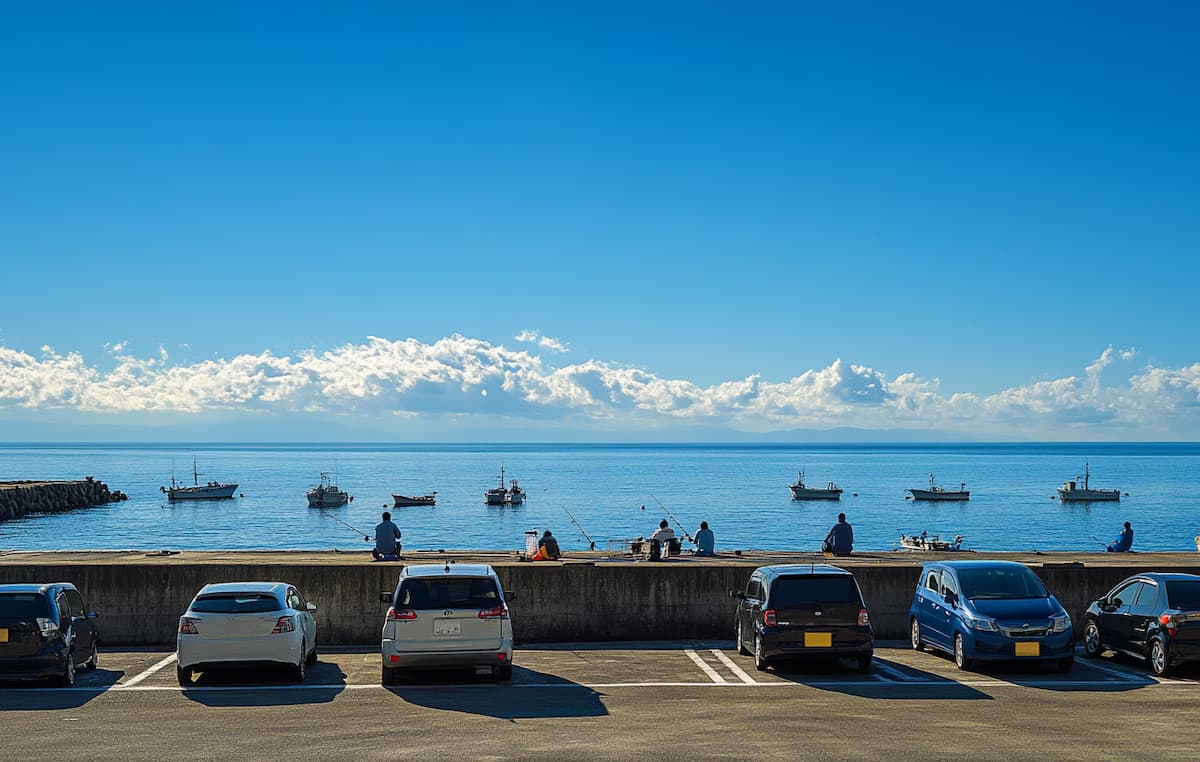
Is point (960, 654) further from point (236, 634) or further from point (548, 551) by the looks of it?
point (548, 551)

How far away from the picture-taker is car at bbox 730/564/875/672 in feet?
55.5

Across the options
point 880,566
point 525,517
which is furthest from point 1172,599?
point 525,517

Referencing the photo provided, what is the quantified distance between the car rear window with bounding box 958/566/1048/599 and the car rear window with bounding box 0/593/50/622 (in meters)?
13.2

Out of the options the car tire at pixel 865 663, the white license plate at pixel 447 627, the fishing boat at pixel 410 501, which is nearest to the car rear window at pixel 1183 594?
the car tire at pixel 865 663

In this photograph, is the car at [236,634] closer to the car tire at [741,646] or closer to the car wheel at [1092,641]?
the car tire at [741,646]

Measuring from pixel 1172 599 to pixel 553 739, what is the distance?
10284mm

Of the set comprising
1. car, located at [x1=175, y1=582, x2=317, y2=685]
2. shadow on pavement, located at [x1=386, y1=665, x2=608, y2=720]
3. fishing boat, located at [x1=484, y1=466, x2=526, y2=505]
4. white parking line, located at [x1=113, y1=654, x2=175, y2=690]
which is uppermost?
car, located at [x1=175, y1=582, x2=317, y2=685]

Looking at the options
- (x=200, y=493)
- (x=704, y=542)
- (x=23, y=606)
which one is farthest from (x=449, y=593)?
(x=200, y=493)

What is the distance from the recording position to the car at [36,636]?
15945 mm

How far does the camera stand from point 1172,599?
1753cm

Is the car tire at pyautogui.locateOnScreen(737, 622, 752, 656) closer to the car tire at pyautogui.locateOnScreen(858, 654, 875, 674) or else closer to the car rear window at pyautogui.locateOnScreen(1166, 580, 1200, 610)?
the car tire at pyautogui.locateOnScreen(858, 654, 875, 674)

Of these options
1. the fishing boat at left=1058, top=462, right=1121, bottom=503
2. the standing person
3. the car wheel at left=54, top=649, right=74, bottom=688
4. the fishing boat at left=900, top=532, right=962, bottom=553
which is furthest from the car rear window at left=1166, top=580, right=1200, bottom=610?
the fishing boat at left=1058, top=462, right=1121, bottom=503

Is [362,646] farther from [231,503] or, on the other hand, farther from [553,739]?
[231,503]

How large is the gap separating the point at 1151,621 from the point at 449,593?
1027cm
